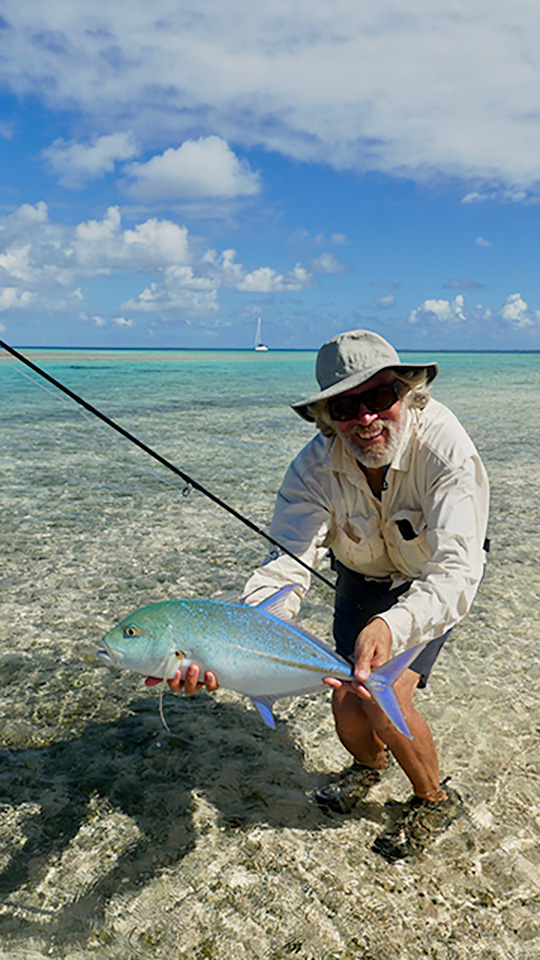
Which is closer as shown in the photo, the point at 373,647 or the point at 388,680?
the point at 388,680

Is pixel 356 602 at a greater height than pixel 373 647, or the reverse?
pixel 373 647

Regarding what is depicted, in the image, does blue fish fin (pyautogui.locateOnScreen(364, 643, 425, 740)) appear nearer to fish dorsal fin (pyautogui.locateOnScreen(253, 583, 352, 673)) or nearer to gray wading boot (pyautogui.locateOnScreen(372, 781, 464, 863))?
fish dorsal fin (pyautogui.locateOnScreen(253, 583, 352, 673))

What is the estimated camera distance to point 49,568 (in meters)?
6.13

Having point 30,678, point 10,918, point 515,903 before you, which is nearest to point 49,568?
point 30,678

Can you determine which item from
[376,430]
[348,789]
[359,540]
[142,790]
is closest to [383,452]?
[376,430]

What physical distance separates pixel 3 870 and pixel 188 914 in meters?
0.80

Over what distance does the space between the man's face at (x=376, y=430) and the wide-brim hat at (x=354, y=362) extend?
0.06 metres

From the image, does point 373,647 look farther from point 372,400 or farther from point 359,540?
point 372,400

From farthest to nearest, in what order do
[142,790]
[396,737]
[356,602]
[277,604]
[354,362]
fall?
[356,602] → [142,790] → [354,362] → [396,737] → [277,604]

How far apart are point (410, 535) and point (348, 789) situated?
49.3 inches

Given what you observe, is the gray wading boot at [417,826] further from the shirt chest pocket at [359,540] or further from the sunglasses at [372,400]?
the sunglasses at [372,400]

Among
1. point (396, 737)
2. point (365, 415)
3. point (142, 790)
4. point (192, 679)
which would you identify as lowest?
point (142, 790)

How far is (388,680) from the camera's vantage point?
255 centimetres

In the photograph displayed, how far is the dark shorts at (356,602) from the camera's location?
3.52 meters
